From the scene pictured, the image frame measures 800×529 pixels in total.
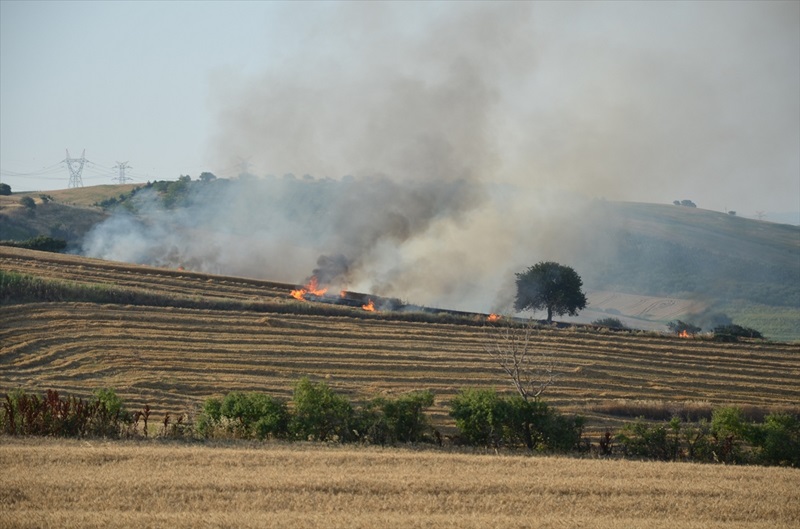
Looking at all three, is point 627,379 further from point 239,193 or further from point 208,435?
point 239,193

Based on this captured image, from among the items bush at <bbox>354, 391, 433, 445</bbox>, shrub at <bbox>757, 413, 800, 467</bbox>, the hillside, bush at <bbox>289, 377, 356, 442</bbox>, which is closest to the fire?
→ the hillside

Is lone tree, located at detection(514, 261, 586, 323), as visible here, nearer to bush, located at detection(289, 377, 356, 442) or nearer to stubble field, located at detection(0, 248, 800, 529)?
stubble field, located at detection(0, 248, 800, 529)

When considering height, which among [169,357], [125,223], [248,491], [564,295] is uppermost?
[125,223]

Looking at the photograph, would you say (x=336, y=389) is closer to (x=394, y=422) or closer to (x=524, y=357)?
(x=394, y=422)

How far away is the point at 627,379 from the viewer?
44.8 metres

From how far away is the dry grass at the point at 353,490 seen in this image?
16.6 m

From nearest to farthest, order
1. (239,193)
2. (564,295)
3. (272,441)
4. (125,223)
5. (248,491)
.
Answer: (248,491) < (272,441) < (564,295) < (125,223) < (239,193)

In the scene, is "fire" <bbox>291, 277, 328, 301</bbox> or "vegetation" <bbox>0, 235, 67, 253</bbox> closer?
"fire" <bbox>291, 277, 328, 301</bbox>

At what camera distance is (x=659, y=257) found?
136 m

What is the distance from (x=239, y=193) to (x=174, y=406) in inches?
2963

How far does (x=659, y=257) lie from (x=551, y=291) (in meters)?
65.6

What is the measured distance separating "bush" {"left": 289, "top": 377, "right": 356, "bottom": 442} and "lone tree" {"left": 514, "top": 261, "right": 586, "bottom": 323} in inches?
1970

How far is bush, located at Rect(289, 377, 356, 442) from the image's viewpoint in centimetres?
2611

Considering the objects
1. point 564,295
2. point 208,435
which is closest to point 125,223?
point 564,295
